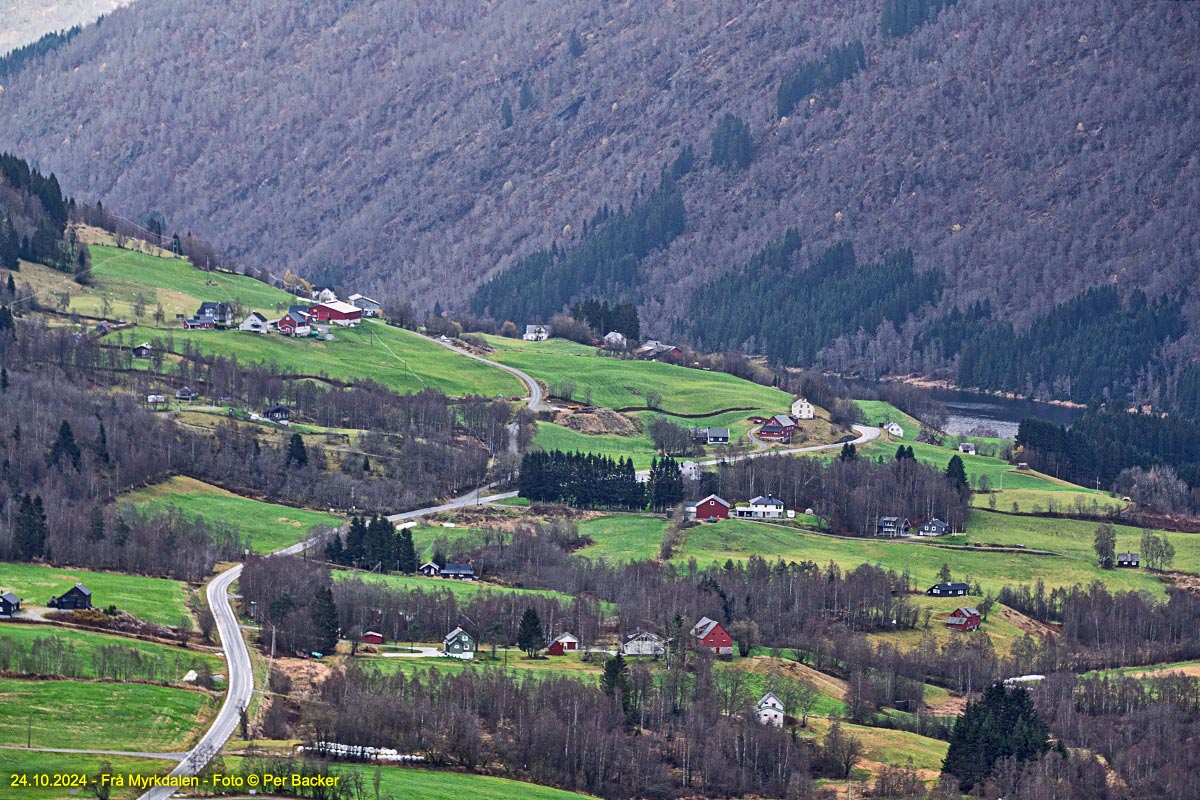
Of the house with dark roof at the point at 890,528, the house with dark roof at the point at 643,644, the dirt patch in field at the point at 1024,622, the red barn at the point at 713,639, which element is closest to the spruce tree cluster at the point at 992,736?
the red barn at the point at 713,639

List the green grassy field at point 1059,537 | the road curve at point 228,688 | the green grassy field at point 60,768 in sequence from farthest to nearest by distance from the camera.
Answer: the green grassy field at point 1059,537, the road curve at point 228,688, the green grassy field at point 60,768

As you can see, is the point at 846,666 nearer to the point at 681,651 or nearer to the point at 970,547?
the point at 681,651

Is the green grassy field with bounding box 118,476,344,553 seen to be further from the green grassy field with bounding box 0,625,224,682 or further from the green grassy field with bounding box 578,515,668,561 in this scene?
the green grassy field with bounding box 0,625,224,682

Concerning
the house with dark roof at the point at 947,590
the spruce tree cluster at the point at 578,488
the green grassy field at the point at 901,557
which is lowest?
the house with dark roof at the point at 947,590

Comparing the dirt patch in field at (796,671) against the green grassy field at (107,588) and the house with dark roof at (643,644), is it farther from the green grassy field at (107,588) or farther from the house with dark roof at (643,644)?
the green grassy field at (107,588)

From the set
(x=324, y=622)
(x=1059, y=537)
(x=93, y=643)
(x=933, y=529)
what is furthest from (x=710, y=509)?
(x=93, y=643)

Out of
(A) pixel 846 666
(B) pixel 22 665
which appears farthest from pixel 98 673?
(A) pixel 846 666

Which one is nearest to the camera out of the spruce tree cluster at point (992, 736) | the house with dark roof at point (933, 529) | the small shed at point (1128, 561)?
the spruce tree cluster at point (992, 736)
